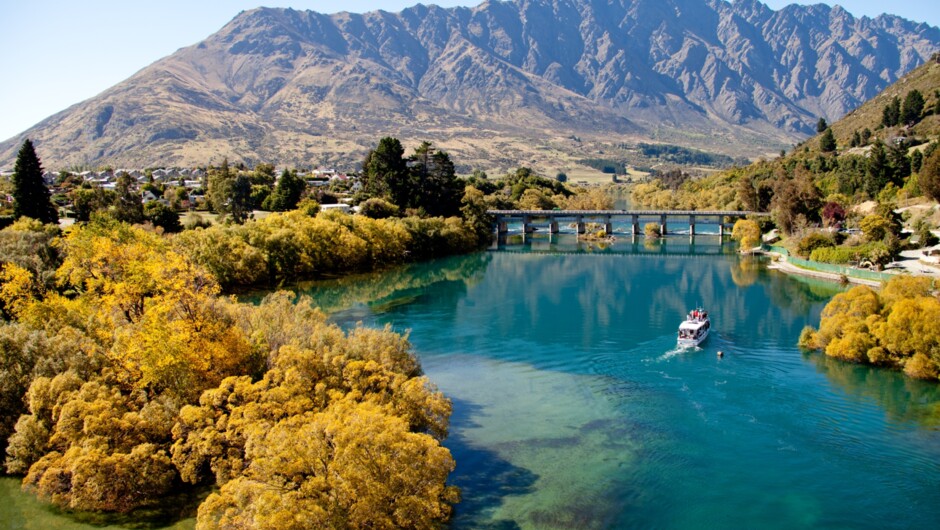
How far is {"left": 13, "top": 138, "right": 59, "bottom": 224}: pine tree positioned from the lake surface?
37232 millimetres

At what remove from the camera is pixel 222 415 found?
28125mm

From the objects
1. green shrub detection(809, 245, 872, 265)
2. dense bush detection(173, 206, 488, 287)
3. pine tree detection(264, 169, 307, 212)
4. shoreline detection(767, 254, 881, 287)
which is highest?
pine tree detection(264, 169, 307, 212)

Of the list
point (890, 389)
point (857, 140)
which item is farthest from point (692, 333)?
point (857, 140)

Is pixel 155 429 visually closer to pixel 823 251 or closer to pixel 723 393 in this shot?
pixel 723 393

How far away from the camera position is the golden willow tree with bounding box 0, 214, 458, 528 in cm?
2270

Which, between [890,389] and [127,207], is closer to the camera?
[890,389]

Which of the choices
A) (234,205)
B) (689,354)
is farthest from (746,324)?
(234,205)

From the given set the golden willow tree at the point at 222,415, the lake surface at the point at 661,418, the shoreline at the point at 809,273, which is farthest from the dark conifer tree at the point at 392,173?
the golden willow tree at the point at 222,415

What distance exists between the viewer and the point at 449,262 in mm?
101125

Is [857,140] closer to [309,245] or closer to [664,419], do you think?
[309,245]

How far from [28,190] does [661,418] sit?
74.3 metres

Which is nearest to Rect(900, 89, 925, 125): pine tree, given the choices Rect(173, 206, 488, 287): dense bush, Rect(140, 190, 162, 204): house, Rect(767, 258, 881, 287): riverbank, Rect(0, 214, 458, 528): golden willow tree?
Rect(767, 258, 881, 287): riverbank

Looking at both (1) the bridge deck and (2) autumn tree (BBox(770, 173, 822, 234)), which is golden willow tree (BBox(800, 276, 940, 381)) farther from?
(1) the bridge deck

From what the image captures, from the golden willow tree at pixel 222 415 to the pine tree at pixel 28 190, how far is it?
1871 inches
